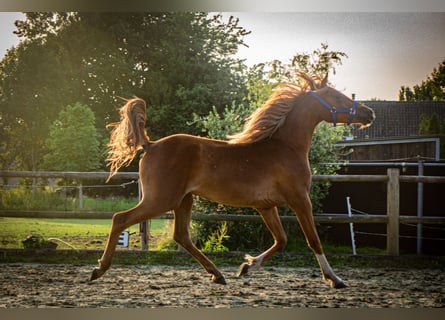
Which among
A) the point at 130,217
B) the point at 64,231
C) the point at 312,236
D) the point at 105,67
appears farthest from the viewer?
the point at 64,231

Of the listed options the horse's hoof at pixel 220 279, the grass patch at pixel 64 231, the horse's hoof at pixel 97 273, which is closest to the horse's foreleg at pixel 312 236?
the horse's hoof at pixel 220 279

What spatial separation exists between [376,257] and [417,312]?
3.45 ft

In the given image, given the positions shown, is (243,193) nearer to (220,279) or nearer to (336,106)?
(220,279)

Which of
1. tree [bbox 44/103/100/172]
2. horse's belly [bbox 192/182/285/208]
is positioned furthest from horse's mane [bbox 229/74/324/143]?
tree [bbox 44/103/100/172]

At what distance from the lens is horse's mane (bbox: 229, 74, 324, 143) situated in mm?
4758

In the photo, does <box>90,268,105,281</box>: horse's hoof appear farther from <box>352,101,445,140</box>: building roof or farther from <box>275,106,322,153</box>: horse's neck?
<box>352,101,445,140</box>: building roof

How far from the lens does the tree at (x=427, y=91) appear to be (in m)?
5.24

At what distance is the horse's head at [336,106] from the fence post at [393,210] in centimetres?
102

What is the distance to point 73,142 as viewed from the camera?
17.4 ft

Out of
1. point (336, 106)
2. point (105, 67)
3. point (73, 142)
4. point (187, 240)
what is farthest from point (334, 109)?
point (73, 142)

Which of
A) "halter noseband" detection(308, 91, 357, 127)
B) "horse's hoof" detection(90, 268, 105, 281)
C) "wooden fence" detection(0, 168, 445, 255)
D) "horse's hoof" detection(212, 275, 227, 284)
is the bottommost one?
"horse's hoof" detection(212, 275, 227, 284)

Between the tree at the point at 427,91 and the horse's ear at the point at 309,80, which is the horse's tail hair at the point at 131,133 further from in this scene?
the tree at the point at 427,91

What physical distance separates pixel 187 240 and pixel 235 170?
66cm

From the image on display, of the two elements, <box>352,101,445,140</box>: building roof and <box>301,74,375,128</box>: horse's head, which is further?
<box>352,101,445,140</box>: building roof
